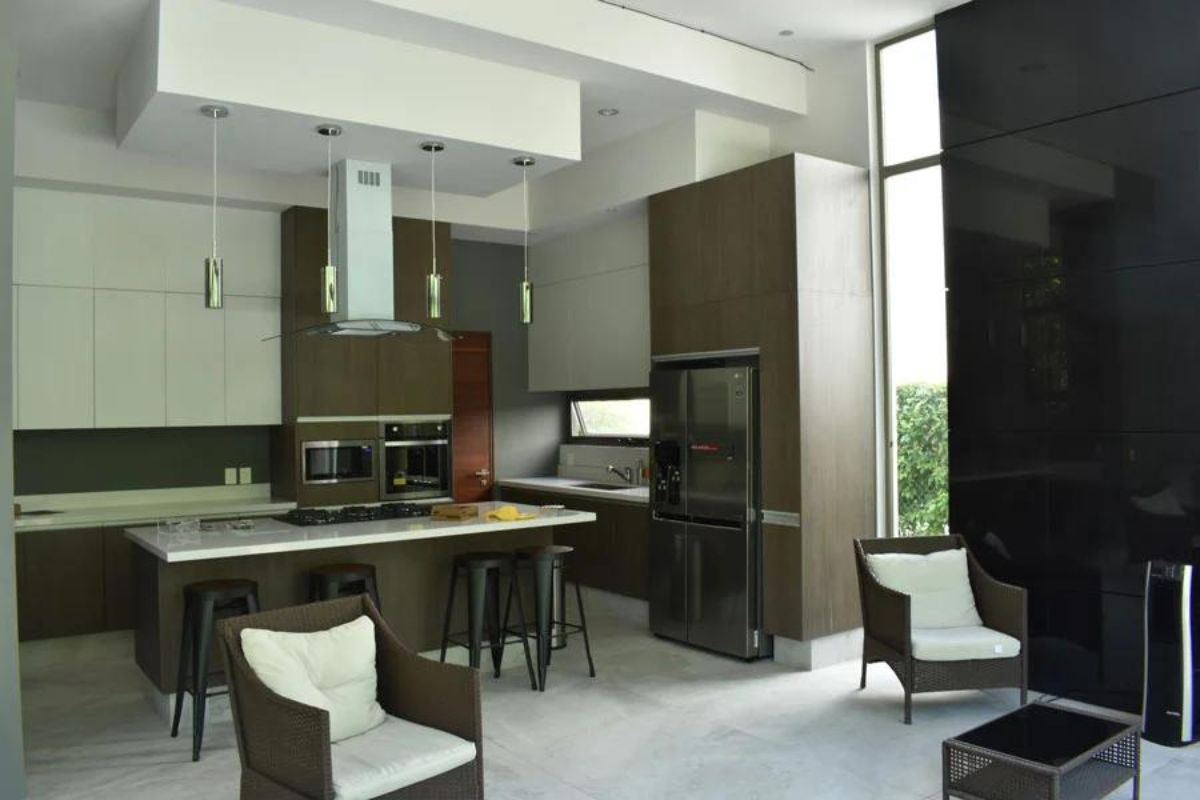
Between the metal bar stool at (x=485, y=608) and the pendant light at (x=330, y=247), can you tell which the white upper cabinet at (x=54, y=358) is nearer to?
the pendant light at (x=330, y=247)

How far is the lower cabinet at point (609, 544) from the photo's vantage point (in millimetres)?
6641

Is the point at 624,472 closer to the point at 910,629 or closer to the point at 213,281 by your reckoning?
the point at 910,629

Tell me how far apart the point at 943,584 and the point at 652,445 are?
6.89 ft

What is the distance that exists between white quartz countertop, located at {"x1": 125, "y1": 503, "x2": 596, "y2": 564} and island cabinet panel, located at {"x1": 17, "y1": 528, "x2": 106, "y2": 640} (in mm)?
1054

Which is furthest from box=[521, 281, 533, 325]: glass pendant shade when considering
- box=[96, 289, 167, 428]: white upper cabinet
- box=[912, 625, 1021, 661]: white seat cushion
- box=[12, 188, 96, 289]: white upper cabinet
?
box=[12, 188, 96, 289]: white upper cabinet

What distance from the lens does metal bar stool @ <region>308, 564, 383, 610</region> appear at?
4.73 meters

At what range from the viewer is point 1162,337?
4414mm

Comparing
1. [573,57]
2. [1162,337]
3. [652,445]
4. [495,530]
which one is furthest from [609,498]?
[1162,337]

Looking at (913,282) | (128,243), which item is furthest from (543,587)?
(128,243)

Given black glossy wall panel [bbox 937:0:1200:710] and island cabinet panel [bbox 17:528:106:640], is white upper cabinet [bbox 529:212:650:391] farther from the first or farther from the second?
island cabinet panel [bbox 17:528:106:640]

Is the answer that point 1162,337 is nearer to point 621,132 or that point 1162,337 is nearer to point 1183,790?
point 1183,790

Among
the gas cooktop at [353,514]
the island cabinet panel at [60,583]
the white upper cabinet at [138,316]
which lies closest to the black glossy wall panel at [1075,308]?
the gas cooktop at [353,514]

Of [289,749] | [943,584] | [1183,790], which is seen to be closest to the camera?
[289,749]

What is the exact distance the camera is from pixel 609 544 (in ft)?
22.8
